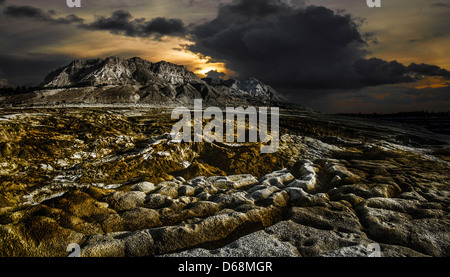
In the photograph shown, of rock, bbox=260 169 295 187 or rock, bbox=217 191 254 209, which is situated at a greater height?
rock, bbox=260 169 295 187

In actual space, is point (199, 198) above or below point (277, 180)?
below

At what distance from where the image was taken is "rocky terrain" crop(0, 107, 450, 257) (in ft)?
33.4

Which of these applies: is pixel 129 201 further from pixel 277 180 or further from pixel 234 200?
pixel 277 180

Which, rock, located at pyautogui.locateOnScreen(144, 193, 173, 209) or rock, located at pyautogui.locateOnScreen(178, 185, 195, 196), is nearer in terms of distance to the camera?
rock, located at pyautogui.locateOnScreen(144, 193, 173, 209)

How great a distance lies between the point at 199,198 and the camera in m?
15.1

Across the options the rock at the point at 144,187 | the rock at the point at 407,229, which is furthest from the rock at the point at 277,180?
the rock at the point at 144,187

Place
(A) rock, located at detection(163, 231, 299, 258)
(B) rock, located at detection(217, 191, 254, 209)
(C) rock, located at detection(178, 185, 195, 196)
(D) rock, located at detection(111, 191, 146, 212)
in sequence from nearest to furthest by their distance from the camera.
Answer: (A) rock, located at detection(163, 231, 299, 258), (D) rock, located at detection(111, 191, 146, 212), (B) rock, located at detection(217, 191, 254, 209), (C) rock, located at detection(178, 185, 195, 196)

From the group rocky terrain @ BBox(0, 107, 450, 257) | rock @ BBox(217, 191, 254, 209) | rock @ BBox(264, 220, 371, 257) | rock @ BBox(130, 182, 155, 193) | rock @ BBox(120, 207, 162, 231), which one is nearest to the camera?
rock @ BBox(264, 220, 371, 257)

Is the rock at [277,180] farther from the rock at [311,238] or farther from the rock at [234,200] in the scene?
the rock at [311,238]

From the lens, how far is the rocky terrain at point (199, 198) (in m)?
10.2

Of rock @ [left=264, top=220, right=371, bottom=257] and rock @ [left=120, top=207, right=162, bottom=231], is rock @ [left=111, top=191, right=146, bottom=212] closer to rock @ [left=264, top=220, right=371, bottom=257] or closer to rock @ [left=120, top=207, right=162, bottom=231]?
rock @ [left=120, top=207, right=162, bottom=231]

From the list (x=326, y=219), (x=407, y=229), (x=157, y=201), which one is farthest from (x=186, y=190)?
(x=407, y=229)

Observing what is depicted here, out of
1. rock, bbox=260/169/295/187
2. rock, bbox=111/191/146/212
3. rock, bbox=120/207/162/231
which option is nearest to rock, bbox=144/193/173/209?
rock, bbox=111/191/146/212
